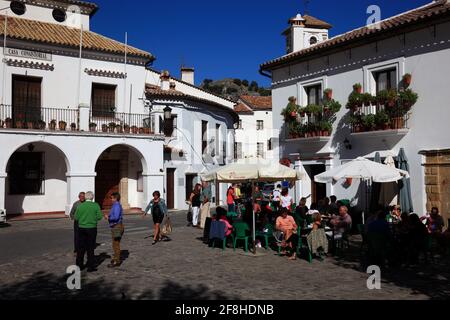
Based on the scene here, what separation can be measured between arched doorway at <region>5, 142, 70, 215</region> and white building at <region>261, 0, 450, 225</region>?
1064 cm

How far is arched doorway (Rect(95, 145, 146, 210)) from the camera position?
23688 mm

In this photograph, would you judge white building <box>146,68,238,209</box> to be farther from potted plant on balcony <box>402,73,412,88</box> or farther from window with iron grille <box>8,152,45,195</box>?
potted plant on balcony <box>402,73,412,88</box>

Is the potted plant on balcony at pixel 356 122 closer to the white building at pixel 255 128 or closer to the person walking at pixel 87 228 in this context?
the person walking at pixel 87 228

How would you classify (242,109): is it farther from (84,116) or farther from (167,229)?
(167,229)

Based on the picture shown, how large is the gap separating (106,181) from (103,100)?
164 inches

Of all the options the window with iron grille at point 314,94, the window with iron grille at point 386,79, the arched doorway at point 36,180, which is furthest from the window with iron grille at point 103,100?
the window with iron grille at point 386,79

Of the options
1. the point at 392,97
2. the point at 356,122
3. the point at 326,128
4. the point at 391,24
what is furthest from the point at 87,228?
the point at 391,24

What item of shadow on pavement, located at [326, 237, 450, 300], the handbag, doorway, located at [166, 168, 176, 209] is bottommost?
shadow on pavement, located at [326, 237, 450, 300]

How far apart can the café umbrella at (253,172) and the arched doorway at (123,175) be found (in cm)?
1248

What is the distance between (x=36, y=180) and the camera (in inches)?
845

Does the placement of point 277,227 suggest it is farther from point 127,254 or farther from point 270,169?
point 127,254

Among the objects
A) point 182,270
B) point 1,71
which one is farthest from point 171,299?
point 1,71

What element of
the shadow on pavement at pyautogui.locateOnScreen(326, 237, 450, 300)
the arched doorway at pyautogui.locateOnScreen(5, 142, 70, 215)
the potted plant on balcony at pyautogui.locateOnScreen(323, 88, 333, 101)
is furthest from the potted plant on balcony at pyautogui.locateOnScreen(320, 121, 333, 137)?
the arched doorway at pyautogui.locateOnScreen(5, 142, 70, 215)

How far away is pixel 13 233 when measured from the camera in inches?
615
